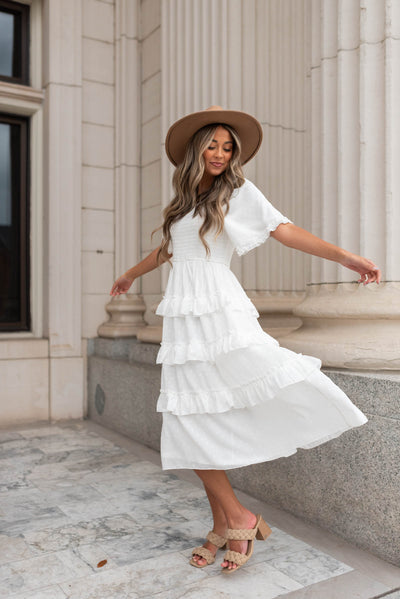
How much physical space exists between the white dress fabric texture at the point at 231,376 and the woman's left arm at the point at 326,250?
0.18ft

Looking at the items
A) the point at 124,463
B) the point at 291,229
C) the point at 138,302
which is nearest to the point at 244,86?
the point at 138,302

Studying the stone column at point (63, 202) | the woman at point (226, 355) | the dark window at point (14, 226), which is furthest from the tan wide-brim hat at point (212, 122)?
the dark window at point (14, 226)

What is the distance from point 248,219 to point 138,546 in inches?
63.5

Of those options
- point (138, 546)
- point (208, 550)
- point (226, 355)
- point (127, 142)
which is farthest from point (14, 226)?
point (208, 550)

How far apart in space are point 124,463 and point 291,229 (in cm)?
250

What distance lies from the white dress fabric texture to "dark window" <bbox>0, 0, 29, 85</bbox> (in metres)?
4.12

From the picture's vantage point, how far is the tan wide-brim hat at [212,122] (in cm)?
237

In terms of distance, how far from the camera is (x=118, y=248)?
18.9 feet

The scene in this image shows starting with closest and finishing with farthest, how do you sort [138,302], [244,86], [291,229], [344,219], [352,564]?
[291,229] < [352,564] < [344,219] < [244,86] < [138,302]

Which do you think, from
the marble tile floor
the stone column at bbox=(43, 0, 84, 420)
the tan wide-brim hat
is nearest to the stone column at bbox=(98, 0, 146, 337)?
the stone column at bbox=(43, 0, 84, 420)

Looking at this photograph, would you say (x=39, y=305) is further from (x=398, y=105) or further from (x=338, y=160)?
(x=398, y=105)

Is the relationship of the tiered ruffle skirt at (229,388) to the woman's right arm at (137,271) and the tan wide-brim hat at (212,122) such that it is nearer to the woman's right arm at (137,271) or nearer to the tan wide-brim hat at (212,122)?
the woman's right arm at (137,271)

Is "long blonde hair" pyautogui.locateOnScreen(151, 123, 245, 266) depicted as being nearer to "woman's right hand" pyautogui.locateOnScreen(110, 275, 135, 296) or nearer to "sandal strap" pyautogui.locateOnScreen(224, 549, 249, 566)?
"woman's right hand" pyautogui.locateOnScreen(110, 275, 135, 296)

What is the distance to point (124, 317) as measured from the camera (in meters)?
5.50
